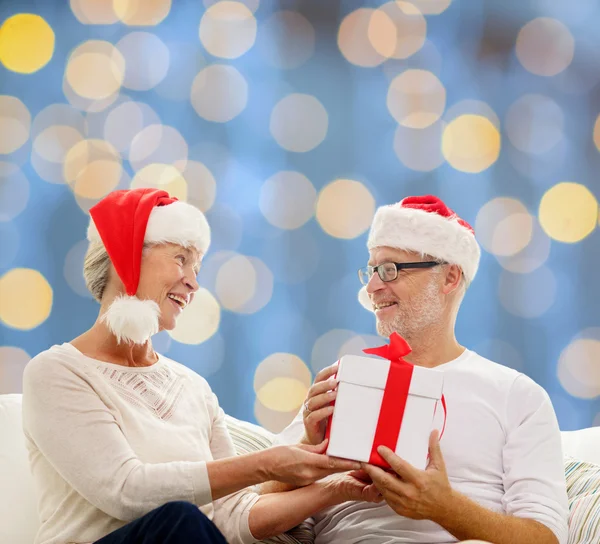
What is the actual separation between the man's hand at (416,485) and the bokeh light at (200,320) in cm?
155

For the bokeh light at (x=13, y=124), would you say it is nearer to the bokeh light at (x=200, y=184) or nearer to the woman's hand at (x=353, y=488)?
the bokeh light at (x=200, y=184)

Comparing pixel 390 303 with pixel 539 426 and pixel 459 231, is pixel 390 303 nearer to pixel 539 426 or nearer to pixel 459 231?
pixel 459 231

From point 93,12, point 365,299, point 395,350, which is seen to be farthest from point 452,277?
point 93,12

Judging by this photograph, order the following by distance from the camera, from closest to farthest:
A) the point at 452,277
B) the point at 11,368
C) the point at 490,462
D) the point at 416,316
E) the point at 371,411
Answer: the point at 371,411, the point at 490,462, the point at 416,316, the point at 452,277, the point at 11,368

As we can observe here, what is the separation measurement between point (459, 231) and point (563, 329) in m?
1.15

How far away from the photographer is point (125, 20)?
3.08 m

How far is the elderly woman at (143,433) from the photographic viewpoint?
156 cm

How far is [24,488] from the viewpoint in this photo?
6.30 ft

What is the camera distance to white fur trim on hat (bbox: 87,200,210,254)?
75.7 inches

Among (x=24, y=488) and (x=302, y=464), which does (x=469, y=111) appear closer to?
(x=302, y=464)

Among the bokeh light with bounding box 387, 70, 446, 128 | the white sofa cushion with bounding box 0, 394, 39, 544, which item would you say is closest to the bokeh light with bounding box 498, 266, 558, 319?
the bokeh light with bounding box 387, 70, 446, 128

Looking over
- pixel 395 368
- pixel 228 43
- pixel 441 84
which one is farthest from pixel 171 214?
pixel 441 84

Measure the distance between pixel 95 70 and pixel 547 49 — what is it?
194 cm

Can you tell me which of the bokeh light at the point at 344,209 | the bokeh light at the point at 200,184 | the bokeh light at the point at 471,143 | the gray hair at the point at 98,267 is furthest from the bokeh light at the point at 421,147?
the gray hair at the point at 98,267
